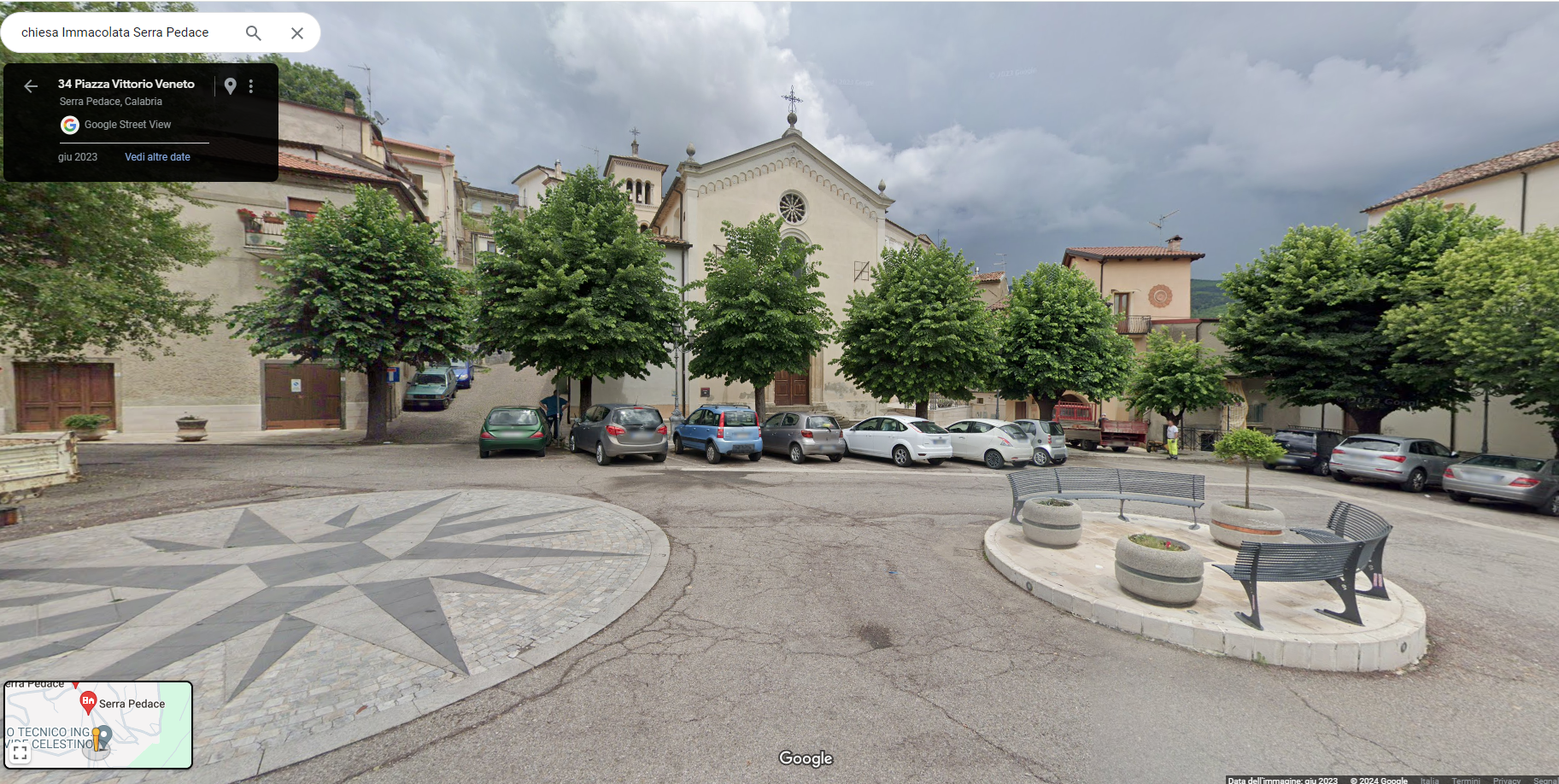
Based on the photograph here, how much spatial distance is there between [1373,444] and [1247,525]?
42.4ft

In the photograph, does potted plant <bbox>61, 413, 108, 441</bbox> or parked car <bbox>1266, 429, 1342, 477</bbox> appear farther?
parked car <bbox>1266, 429, 1342, 477</bbox>

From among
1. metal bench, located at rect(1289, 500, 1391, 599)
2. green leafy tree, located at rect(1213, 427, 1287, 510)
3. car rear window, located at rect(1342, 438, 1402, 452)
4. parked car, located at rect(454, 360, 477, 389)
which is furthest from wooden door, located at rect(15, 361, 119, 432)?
car rear window, located at rect(1342, 438, 1402, 452)

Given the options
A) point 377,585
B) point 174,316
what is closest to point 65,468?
point 174,316

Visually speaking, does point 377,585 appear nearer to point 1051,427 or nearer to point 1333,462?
point 1051,427

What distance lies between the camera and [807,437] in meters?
16.1

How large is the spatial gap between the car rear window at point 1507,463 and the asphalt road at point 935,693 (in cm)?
755

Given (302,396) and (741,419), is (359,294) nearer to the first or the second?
(302,396)

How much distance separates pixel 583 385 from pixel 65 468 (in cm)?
1130

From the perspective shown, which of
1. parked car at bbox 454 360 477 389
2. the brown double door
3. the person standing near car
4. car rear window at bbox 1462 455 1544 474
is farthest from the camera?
parked car at bbox 454 360 477 389

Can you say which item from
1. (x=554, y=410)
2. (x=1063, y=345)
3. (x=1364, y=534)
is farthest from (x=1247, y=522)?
(x=554, y=410)

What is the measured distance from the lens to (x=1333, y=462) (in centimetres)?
1563

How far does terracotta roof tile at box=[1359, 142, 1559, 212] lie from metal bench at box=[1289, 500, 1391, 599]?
2577 centimetres

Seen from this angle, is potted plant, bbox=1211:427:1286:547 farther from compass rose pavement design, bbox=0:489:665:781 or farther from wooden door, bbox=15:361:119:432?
wooden door, bbox=15:361:119:432

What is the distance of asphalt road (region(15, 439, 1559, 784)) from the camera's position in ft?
10.2
